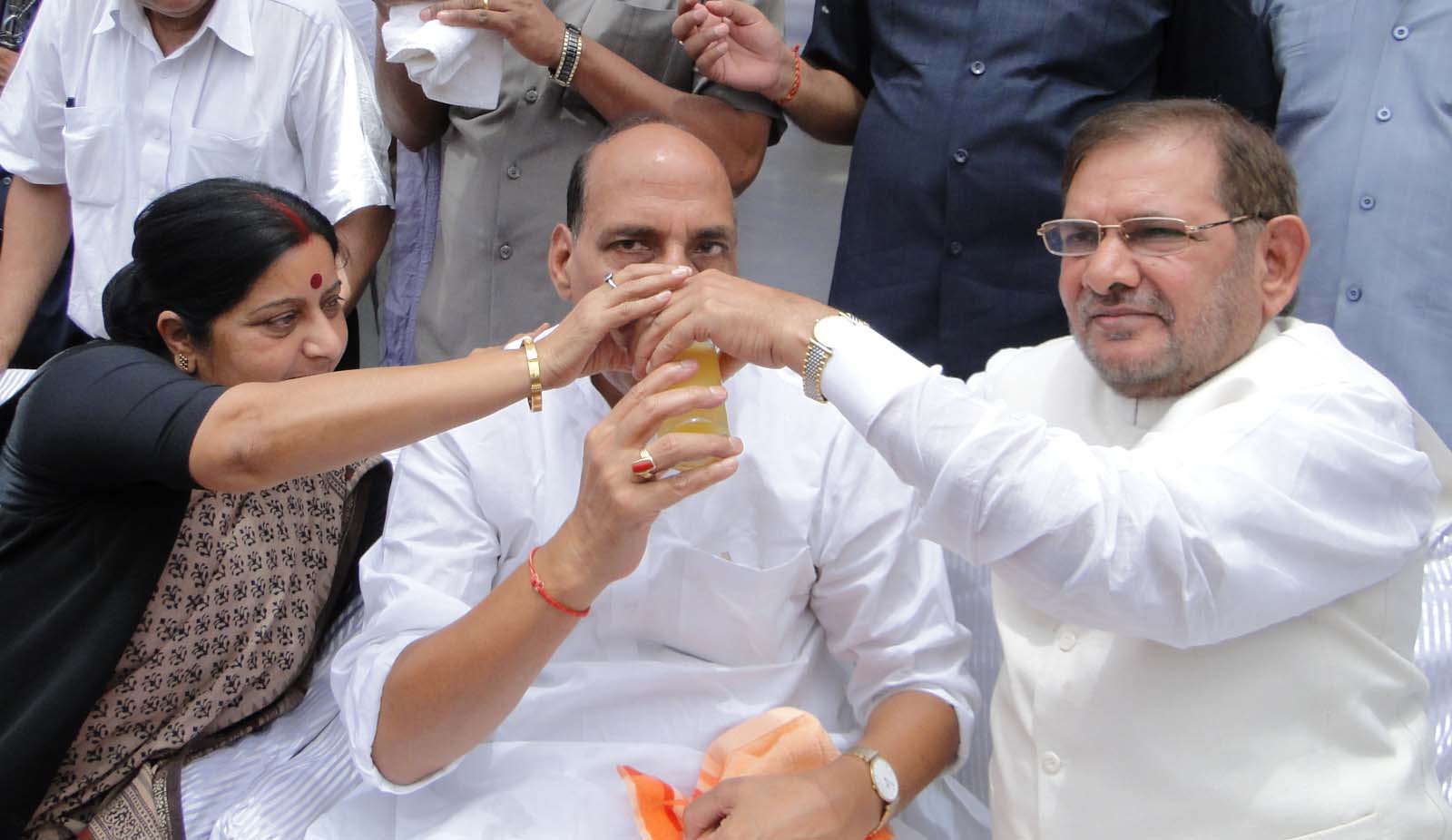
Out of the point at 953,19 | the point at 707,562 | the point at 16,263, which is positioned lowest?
the point at 16,263

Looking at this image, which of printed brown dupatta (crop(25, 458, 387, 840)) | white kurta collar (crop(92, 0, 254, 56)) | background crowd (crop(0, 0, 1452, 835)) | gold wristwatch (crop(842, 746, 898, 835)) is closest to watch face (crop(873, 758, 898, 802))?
gold wristwatch (crop(842, 746, 898, 835))

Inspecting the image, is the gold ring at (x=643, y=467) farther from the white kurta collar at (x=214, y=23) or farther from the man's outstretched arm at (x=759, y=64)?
the white kurta collar at (x=214, y=23)

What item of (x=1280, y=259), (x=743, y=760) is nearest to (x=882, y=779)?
(x=743, y=760)

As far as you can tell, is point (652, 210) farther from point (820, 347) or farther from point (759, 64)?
point (759, 64)

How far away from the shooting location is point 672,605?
7.77ft

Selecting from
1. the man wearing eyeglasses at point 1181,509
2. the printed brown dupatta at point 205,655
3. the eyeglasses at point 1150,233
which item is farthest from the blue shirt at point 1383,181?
the printed brown dupatta at point 205,655

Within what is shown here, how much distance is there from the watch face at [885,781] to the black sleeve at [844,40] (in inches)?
68.0

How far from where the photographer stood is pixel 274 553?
2539 millimetres

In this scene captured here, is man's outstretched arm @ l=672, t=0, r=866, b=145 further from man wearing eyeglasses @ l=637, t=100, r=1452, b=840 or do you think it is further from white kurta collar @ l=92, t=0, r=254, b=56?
white kurta collar @ l=92, t=0, r=254, b=56

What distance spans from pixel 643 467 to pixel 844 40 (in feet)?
5.45

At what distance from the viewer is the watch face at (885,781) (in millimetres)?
2146

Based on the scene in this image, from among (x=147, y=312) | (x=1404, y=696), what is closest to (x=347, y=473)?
(x=147, y=312)

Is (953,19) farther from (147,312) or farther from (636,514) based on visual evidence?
(147,312)

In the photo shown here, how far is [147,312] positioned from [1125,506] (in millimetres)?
1804
